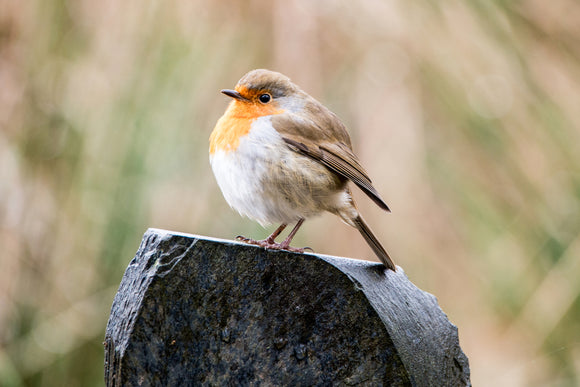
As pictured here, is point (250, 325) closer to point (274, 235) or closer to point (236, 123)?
point (274, 235)

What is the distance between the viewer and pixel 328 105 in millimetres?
2119

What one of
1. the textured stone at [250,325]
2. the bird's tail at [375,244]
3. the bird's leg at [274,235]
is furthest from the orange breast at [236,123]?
the textured stone at [250,325]

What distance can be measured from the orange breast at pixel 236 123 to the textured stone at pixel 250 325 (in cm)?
51

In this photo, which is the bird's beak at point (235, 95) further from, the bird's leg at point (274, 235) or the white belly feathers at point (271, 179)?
→ the bird's leg at point (274, 235)

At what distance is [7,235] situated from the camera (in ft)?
7.08

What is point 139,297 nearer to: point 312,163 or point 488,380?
point 312,163

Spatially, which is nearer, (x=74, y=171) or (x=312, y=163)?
(x=312, y=163)

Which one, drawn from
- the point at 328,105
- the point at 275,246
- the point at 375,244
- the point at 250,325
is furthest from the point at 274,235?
the point at 328,105

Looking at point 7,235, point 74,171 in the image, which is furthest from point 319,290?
point 7,235

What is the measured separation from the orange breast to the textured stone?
51cm

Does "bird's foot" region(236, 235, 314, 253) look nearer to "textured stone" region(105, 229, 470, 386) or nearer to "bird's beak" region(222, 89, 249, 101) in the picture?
"textured stone" region(105, 229, 470, 386)

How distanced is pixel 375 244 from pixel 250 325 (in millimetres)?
474

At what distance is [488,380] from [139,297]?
1.44 m

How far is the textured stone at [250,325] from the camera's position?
0.88 meters
